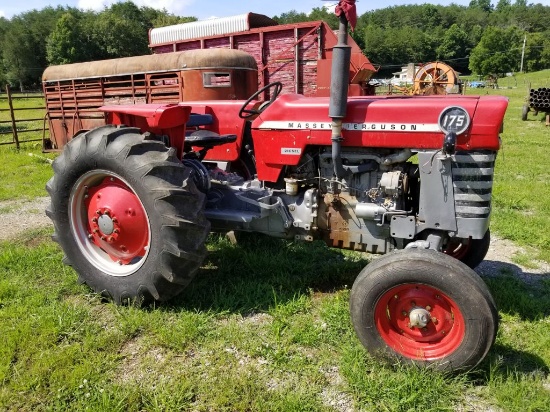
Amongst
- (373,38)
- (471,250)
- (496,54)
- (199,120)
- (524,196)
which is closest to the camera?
(471,250)

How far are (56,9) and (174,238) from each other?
9611cm

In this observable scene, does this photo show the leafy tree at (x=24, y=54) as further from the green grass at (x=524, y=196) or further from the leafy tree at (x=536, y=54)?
the leafy tree at (x=536, y=54)

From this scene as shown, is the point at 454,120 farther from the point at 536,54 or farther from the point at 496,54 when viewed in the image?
the point at 536,54

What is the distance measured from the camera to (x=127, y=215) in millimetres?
3146

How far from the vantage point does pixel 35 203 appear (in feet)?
20.5

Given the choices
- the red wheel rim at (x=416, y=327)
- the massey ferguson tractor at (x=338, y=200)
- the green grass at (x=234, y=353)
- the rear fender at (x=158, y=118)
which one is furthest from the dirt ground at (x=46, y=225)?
the rear fender at (x=158, y=118)

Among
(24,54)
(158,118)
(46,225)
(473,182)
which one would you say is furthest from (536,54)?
(158,118)

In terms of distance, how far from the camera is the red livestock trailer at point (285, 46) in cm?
880

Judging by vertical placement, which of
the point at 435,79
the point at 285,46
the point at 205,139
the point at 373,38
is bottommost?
the point at 205,139

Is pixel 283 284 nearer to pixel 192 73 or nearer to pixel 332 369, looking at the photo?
pixel 332 369

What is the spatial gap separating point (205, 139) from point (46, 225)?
2684 mm

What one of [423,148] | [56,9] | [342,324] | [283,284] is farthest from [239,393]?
[56,9]

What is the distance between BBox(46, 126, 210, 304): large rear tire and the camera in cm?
291

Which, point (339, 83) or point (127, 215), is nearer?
point (339, 83)
